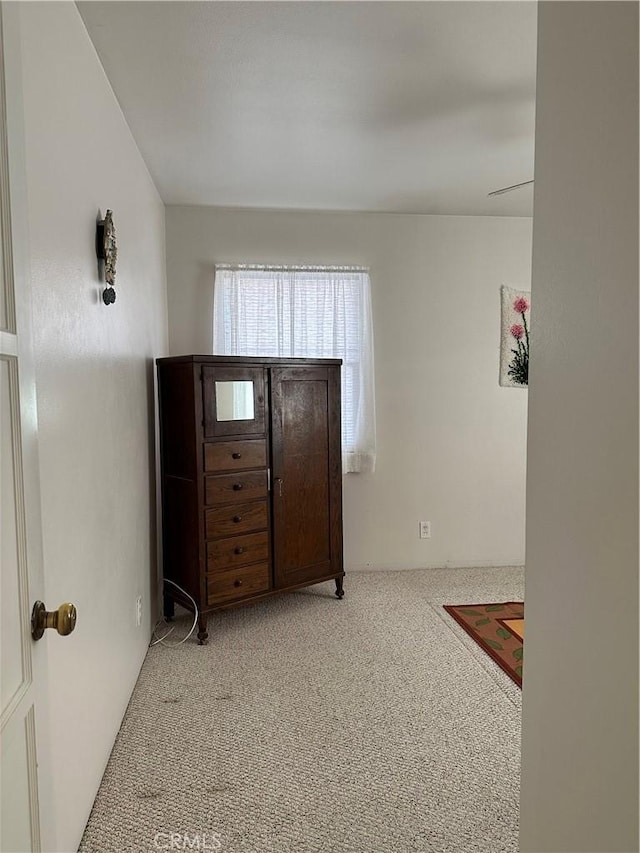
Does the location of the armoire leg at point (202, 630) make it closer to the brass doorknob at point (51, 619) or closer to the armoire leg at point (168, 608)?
the armoire leg at point (168, 608)

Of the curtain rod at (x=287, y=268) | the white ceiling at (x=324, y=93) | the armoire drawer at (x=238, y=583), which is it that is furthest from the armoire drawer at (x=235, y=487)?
the white ceiling at (x=324, y=93)

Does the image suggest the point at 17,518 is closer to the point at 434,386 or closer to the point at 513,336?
the point at 434,386

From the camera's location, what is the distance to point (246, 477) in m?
3.33

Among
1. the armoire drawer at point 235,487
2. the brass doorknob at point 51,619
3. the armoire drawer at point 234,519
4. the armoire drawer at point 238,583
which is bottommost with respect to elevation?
Result: the armoire drawer at point 238,583

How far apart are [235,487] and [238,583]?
53 cm

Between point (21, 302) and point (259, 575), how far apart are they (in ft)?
8.77

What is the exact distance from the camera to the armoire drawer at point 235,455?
3.18 metres

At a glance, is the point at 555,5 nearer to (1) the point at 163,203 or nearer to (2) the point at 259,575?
(2) the point at 259,575

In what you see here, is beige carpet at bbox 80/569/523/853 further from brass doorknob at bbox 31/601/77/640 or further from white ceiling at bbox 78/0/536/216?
white ceiling at bbox 78/0/536/216

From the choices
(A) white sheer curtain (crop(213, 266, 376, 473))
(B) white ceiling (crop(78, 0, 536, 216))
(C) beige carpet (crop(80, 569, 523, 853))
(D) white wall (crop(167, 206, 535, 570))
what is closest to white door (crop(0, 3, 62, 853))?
(C) beige carpet (crop(80, 569, 523, 853))

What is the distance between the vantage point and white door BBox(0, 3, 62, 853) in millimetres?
855

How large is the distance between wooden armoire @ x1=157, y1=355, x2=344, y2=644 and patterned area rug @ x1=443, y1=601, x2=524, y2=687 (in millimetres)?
810

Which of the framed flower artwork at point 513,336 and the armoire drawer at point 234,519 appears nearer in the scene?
the armoire drawer at point 234,519

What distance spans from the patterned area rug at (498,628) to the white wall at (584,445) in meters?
1.81
